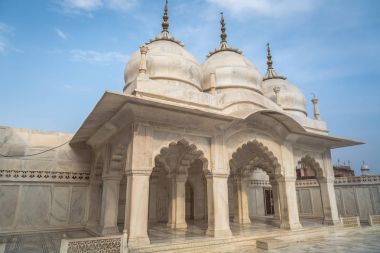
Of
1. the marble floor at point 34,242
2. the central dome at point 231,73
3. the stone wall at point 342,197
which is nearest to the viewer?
the marble floor at point 34,242

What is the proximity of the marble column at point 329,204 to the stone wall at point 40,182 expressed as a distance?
10799 mm

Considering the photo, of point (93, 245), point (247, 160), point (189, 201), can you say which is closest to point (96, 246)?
point (93, 245)

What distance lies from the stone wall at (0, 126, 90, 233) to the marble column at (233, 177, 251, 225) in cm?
717

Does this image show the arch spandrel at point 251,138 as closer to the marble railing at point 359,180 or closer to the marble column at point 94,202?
the marble column at point 94,202

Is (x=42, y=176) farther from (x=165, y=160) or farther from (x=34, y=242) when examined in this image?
(x=165, y=160)

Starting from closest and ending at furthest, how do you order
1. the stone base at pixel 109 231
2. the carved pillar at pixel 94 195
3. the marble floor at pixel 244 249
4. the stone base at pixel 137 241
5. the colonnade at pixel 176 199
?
the stone base at pixel 137 241 → the colonnade at pixel 176 199 → the marble floor at pixel 244 249 → the stone base at pixel 109 231 → the carved pillar at pixel 94 195

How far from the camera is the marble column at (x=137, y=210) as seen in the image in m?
6.55

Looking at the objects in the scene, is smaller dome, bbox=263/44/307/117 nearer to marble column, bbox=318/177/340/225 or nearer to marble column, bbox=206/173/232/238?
marble column, bbox=318/177/340/225

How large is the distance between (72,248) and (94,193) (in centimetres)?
600

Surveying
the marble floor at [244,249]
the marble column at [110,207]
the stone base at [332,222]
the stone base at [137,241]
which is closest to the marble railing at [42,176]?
the marble floor at [244,249]

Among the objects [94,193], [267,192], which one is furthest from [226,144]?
[267,192]

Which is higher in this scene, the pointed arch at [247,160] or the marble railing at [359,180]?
the pointed arch at [247,160]

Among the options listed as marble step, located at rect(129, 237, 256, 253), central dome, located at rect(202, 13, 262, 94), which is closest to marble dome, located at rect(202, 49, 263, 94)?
central dome, located at rect(202, 13, 262, 94)

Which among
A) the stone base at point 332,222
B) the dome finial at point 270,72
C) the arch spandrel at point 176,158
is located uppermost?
the dome finial at point 270,72
